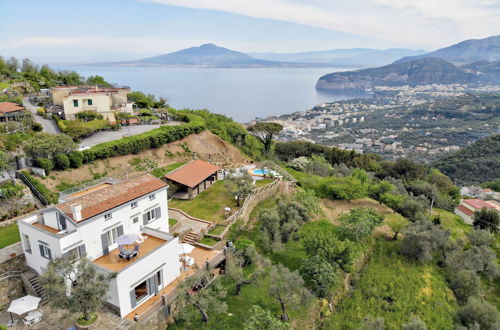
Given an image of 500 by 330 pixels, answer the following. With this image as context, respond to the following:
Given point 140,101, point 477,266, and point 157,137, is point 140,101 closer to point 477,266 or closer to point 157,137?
point 157,137

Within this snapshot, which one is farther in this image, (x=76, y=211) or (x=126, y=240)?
(x=126, y=240)

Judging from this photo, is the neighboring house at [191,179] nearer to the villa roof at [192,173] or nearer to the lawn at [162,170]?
the villa roof at [192,173]

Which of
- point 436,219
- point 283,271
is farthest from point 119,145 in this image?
point 436,219

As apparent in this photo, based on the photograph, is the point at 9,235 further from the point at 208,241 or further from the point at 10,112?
the point at 10,112

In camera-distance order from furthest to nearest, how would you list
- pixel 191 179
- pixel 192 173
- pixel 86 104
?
1. pixel 86 104
2. pixel 192 173
3. pixel 191 179

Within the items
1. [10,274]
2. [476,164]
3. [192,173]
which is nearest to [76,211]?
[10,274]
